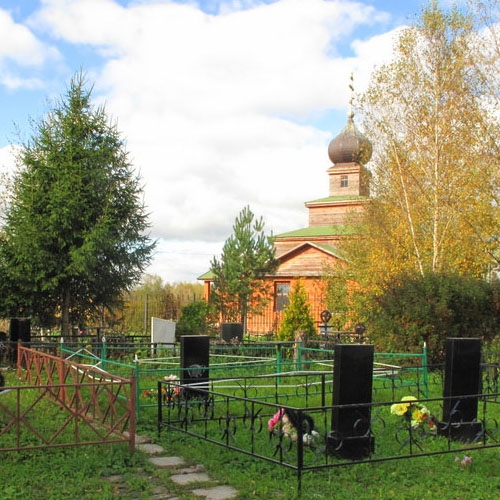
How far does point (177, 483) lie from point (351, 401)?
2.18 m

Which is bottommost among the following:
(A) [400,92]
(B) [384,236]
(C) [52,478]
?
(C) [52,478]

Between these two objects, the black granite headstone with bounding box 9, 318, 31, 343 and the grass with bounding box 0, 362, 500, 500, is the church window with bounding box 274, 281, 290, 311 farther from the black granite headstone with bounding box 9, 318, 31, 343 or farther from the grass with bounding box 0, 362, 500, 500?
the grass with bounding box 0, 362, 500, 500

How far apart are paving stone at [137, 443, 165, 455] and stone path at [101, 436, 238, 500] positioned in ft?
0.66

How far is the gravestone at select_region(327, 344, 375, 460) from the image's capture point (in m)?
7.06

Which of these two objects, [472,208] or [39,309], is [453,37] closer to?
[472,208]

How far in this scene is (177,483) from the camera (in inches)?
242

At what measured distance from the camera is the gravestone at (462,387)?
815 centimetres

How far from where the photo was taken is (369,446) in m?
7.13

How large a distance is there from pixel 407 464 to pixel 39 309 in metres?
14.9

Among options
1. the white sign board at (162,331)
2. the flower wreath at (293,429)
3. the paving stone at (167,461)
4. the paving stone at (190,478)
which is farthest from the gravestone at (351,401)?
the white sign board at (162,331)

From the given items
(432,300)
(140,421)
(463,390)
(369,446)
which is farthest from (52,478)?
(432,300)

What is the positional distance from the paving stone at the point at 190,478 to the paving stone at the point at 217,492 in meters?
0.26

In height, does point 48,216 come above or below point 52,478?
above

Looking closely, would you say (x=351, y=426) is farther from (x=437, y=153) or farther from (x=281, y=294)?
(x=281, y=294)
